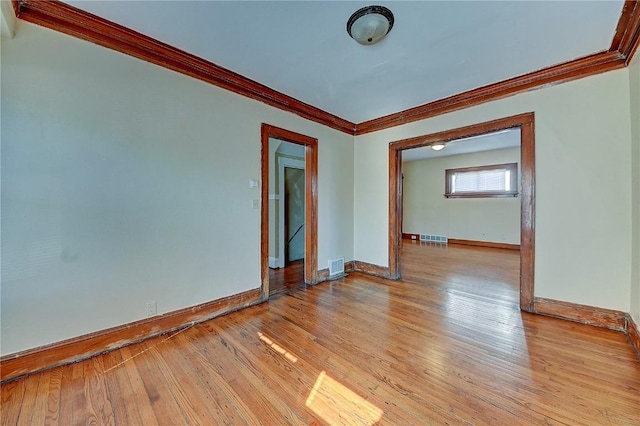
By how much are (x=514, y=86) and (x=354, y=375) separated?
319cm

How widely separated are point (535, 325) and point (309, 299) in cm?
219

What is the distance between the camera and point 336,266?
12.7 ft

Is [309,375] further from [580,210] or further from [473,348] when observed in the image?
[580,210]

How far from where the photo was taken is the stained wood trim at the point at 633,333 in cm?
182

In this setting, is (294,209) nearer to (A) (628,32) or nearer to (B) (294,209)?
(B) (294,209)

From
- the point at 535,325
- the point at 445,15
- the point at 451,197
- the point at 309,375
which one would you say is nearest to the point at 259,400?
the point at 309,375

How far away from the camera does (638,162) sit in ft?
6.44

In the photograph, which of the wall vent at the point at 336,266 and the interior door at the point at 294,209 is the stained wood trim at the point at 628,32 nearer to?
the wall vent at the point at 336,266

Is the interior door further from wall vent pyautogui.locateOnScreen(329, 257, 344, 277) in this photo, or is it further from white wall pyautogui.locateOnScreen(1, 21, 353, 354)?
white wall pyautogui.locateOnScreen(1, 21, 353, 354)

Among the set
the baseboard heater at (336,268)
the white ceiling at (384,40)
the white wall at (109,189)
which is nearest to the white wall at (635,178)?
the white ceiling at (384,40)

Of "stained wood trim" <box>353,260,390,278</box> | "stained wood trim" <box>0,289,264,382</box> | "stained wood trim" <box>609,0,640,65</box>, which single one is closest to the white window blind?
"stained wood trim" <box>353,260,390,278</box>

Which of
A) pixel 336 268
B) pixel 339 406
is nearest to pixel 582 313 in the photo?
pixel 339 406

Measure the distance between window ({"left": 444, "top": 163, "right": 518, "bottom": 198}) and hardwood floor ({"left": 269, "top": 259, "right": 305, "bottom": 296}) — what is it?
16.7 ft

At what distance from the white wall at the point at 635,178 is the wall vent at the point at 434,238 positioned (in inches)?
207
